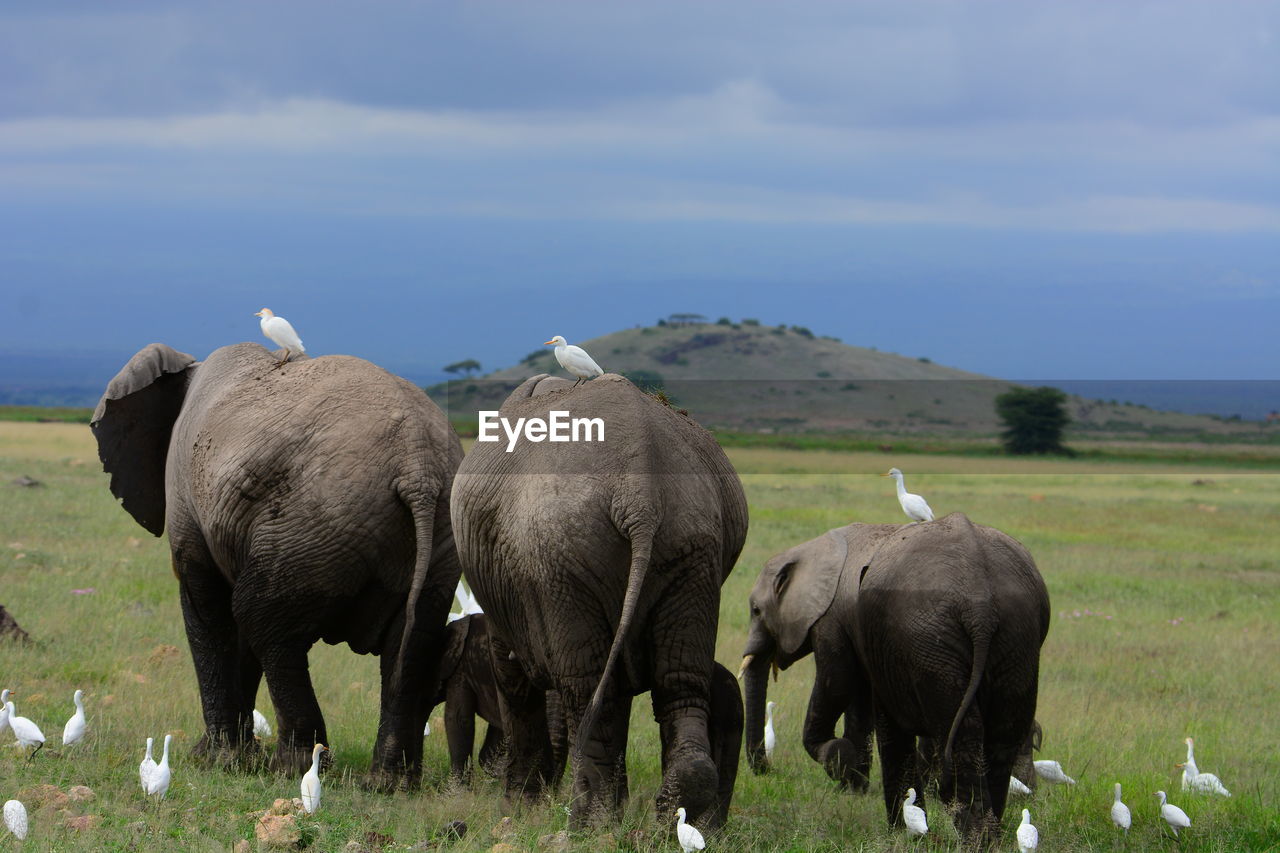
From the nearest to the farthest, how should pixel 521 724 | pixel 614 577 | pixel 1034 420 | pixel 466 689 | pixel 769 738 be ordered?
pixel 614 577 → pixel 521 724 → pixel 466 689 → pixel 769 738 → pixel 1034 420

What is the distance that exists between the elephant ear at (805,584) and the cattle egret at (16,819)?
4678 mm

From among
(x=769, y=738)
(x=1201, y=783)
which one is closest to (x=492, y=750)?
(x=769, y=738)

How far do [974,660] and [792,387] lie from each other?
6111cm

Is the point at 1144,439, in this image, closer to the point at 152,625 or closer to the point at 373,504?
the point at 152,625

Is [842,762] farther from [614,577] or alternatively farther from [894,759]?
[614,577]

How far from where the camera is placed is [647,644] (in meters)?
6.91

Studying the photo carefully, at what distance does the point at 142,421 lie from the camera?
10.4 m

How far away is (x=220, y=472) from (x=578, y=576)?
2.91 metres

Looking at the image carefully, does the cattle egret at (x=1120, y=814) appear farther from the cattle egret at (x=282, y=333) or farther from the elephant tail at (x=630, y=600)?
the cattle egret at (x=282, y=333)

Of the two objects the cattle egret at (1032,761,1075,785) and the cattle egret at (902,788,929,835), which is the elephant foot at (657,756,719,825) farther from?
the cattle egret at (1032,761,1075,785)

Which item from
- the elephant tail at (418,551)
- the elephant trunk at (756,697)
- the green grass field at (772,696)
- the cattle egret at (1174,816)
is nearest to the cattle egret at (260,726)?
the green grass field at (772,696)

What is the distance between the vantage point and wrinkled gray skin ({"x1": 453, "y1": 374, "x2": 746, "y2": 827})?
6.66 metres

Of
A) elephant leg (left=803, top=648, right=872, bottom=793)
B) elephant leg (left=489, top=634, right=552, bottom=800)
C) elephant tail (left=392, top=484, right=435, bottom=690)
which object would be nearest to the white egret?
elephant leg (left=803, top=648, right=872, bottom=793)

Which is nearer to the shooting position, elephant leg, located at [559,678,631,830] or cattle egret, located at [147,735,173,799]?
elephant leg, located at [559,678,631,830]
